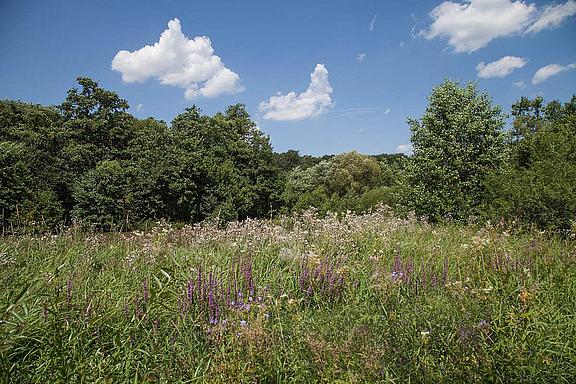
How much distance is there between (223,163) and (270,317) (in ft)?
Result: 102

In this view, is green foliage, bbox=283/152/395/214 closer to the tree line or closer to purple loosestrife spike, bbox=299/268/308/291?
the tree line

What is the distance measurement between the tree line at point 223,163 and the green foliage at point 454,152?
46 millimetres

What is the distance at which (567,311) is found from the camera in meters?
3.79

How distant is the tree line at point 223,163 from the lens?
16.4 meters

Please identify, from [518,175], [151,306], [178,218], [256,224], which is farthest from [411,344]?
[178,218]

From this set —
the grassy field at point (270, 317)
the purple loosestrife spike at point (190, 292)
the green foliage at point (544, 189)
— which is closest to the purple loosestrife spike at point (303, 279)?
the grassy field at point (270, 317)

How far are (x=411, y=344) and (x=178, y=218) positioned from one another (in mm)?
29329

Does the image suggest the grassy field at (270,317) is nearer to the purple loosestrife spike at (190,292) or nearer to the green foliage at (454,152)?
the purple loosestrife spike at (190,292)

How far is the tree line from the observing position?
1639 cm

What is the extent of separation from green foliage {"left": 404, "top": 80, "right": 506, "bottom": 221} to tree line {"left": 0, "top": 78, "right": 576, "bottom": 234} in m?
0.05

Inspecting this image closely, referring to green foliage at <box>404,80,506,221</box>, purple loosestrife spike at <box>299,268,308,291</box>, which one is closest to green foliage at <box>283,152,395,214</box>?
green foliage at <box>404,80,506,221</box>

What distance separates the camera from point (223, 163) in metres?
33.8

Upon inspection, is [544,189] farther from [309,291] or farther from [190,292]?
[190,292]

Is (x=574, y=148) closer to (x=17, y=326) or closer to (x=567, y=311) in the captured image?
(x=567, y=311)
